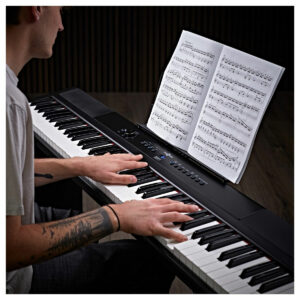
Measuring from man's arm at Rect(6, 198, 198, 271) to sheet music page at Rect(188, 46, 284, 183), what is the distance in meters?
0.23

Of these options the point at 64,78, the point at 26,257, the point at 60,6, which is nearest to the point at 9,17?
the point at 60,6

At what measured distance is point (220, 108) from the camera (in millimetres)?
1879

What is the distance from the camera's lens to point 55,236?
1.53 meters

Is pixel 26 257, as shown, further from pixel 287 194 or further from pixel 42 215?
pixel 287 194

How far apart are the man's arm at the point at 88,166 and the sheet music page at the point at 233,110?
24 centimetres

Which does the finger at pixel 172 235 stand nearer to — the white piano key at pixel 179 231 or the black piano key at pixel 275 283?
the white piano key at pixel 179 231

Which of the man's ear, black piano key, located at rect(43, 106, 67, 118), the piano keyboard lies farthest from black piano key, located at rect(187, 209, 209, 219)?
black piano key, located at rect(43, 106, 67, 118)

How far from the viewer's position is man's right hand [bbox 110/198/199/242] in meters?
1.61

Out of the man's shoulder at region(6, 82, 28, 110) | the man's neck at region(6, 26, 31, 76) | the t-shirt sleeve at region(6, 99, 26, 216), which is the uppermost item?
the man's neck at region(6, 26, 31, 76)

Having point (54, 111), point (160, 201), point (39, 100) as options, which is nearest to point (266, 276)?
point (160, 201)

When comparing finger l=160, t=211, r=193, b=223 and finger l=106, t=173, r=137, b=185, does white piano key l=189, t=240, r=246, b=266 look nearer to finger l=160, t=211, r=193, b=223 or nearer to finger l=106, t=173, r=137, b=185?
finger l=160, t=211, r=193, b=223

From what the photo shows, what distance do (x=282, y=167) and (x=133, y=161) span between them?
2.19 metres

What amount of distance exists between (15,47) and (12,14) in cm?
9

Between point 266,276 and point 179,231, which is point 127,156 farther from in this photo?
point 266,276
